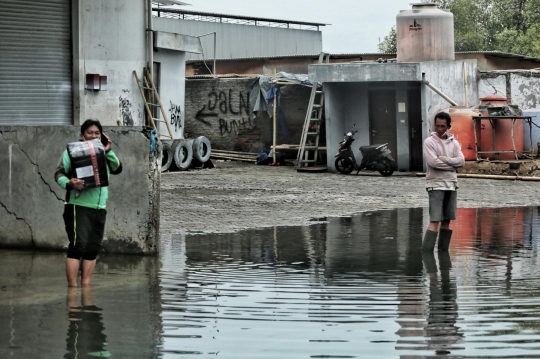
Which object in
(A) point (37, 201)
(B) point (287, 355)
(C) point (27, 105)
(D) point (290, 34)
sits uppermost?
(D) point (290, 34)

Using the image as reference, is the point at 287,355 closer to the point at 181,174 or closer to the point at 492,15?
the point at 181,174

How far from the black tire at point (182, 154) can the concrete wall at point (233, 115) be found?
14.3ft

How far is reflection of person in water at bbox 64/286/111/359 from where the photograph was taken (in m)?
6.09

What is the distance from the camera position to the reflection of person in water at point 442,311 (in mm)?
6303

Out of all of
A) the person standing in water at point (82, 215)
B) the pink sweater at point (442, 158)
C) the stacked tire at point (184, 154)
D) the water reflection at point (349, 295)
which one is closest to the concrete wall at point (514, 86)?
the stacked tire at point (184, 154)

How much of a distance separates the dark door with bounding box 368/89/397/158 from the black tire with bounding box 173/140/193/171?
200 inches

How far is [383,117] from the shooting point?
26.5m

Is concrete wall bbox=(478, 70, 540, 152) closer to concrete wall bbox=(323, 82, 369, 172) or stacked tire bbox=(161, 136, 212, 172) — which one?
concrete wall bbox=(323, 82, 369, 172)

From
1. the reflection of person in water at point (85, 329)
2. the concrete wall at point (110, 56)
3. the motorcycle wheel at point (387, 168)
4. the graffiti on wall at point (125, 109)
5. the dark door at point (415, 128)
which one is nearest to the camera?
the reflection of person in water at point (85, 329)

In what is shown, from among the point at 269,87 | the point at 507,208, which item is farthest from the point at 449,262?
the point at 269,87

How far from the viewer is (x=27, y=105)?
22.0 metres

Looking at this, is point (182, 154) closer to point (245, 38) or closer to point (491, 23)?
point (245, 38)

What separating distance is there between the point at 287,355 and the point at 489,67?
27.4m

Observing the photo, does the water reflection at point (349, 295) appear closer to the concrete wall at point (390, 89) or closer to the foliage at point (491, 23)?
the concrete wall at point (390, 89)
